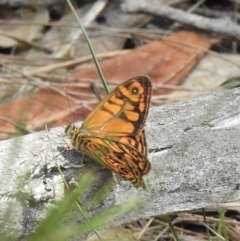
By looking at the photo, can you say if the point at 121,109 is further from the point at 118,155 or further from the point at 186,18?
the point at 186,18

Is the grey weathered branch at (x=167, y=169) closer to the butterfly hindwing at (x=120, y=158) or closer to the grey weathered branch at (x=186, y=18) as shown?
the butterfly hindwing at (x=120, y=158)

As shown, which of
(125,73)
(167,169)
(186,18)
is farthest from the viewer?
(186,18)

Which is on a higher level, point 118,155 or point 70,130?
point 70,130

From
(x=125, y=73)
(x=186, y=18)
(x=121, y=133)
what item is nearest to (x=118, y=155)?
(x=121, y=133)

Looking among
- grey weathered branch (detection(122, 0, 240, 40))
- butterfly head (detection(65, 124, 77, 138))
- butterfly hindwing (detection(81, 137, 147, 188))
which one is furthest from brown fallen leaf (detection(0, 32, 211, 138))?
butterfly hindwing (detection(81, 137, 147, 188))

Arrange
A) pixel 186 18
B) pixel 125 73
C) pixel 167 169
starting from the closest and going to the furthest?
pixel 167 169 → pixel 125 73 → pixel 186 18

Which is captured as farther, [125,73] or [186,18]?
[186,18]

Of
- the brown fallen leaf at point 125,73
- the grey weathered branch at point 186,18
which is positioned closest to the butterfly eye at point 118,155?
the brown fallen leaf at point 125,73

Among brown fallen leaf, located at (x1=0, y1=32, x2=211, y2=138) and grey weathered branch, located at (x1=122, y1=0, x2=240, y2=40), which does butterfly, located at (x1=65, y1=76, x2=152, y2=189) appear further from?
grey weathered branch, located at (x1=122, y1=0, x2=240, y2=40)
